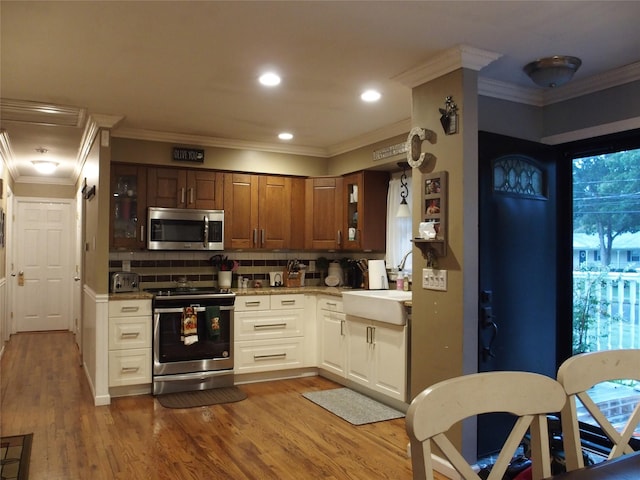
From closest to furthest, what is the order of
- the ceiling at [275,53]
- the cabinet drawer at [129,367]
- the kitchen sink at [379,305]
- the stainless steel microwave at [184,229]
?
the ceiling at [275,53], the kitchen sink at [379,305], the cabinet drawer at [129,367], the stainless steel microwave at [184,229]

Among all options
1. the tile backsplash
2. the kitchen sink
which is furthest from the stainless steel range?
the kitchen sink

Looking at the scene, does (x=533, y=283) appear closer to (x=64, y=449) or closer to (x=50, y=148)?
(x=64, y=449)

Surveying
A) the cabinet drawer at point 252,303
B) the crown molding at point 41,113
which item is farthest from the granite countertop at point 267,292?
the crown molding at point 41,113

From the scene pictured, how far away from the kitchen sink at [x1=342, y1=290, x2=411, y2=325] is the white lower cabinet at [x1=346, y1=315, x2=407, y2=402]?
72 millimetres

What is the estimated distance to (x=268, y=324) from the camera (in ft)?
17.2

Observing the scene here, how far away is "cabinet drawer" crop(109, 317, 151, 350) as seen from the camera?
4.59 m

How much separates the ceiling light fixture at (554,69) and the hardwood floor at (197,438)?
250 centimetres

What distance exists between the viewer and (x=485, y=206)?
3160mm

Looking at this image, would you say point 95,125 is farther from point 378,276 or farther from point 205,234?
point 378,276

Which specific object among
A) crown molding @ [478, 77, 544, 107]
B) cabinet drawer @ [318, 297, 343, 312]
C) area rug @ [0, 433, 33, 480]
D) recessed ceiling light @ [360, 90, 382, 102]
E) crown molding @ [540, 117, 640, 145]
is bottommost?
area rug @ [0, 433, 33, 480]

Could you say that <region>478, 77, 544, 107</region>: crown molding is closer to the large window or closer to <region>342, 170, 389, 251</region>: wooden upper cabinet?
the large window

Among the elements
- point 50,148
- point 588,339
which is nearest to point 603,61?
point 588,339

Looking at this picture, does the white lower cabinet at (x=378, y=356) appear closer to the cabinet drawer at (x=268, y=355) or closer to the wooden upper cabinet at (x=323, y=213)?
the cabinet drawer at (x=268, y=355)

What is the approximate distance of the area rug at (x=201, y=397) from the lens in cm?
443
